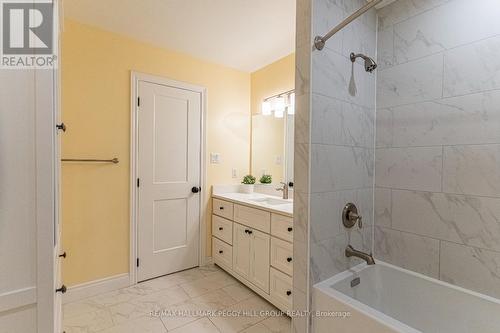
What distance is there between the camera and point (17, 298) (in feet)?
2.35

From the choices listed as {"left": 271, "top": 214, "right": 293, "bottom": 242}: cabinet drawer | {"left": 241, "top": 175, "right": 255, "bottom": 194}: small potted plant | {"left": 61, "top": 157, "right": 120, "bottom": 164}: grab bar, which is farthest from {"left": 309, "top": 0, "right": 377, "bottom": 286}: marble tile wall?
{"left": 61, "top": 157, "right": 120, "bottom": 164}: grab bar

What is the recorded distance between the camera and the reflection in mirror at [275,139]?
2.67m

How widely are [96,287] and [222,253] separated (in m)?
1.19

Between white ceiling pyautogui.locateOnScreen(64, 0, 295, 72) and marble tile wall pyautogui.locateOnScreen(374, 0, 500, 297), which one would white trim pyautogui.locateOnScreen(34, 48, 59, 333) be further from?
marble tile wall pyautogui.locateOnScreen(374, 0, 500, 297)

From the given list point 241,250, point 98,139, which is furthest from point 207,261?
point 98,139

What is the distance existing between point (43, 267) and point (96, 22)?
7.17ft

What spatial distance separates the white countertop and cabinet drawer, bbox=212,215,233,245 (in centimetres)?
25

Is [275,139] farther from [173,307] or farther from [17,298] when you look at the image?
[17,298]

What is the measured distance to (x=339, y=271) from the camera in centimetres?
145

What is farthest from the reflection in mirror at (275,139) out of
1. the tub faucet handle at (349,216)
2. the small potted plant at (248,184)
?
the tub faucet handle at (349,216)

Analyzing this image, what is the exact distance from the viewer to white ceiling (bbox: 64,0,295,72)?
1868 mm

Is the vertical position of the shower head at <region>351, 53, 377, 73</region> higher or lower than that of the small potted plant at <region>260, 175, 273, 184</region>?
higher

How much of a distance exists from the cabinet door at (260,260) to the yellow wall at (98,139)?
1.23 m

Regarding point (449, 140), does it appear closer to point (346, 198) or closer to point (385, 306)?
point (346, 198)
